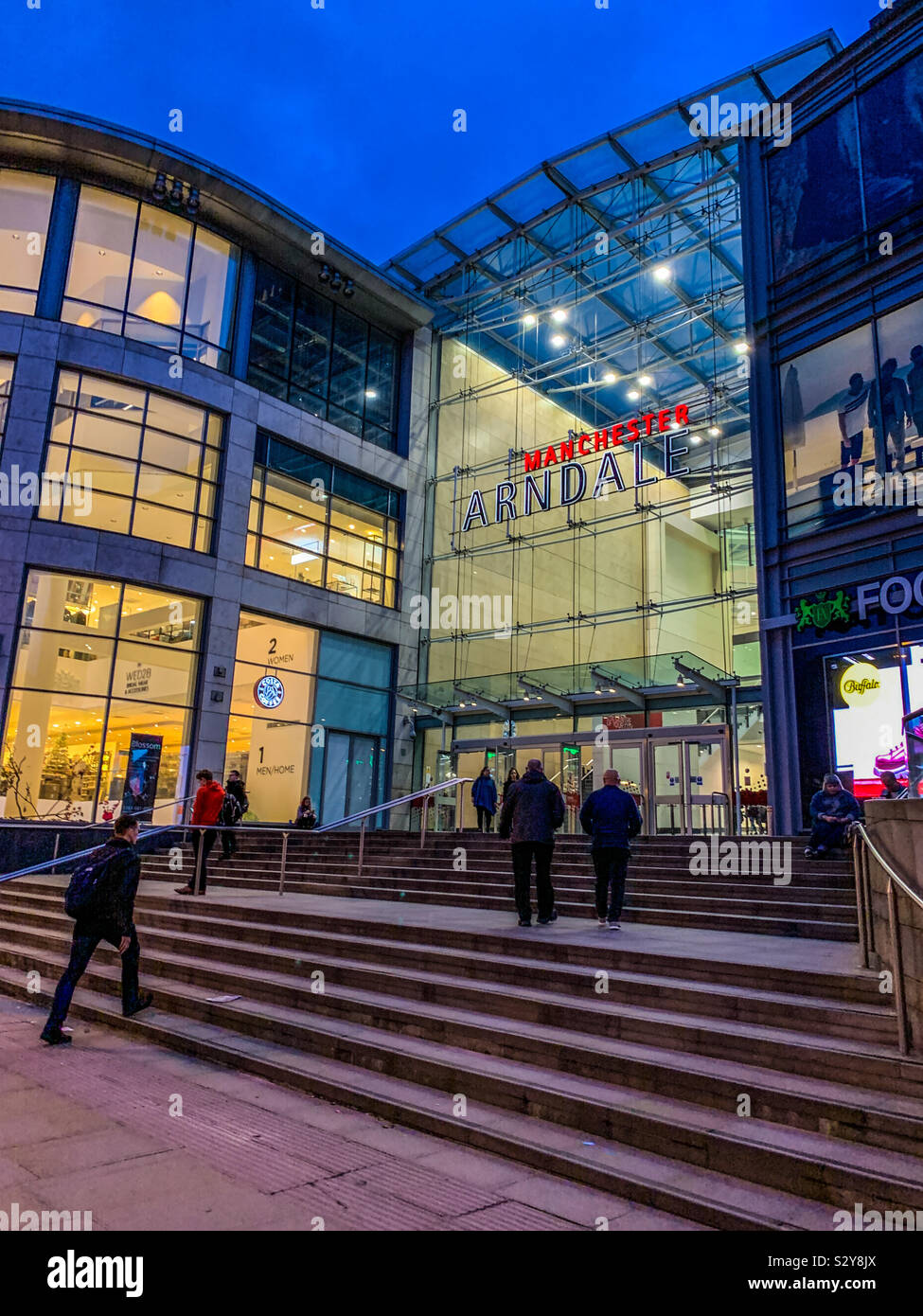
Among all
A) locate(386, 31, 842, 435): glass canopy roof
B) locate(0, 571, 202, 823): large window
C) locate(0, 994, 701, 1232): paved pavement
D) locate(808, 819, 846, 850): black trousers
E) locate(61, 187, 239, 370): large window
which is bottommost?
locate(0, 994, 701, 1232): paved pavement

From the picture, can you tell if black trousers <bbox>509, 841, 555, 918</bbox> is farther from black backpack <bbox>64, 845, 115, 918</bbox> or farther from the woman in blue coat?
the woman in blue coat

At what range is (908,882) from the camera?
16.4 feet

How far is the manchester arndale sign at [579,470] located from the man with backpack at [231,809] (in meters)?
11.9

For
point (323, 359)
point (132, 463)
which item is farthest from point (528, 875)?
point (323, 359)

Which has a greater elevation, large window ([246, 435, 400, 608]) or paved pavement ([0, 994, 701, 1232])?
large window ([246, 435, 400, 608])

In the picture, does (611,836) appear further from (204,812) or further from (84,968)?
(204,812)

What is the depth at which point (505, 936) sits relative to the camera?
7.14 meters

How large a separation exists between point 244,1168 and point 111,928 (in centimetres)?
318

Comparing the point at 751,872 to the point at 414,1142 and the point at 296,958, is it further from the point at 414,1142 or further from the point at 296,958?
the point at 414,1142

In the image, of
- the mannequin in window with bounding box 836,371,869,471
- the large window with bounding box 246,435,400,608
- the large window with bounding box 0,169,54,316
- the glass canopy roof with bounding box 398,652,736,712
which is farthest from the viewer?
the large window with bounding box 246,435,400,608

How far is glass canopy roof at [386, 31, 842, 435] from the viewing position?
21250 millimetres

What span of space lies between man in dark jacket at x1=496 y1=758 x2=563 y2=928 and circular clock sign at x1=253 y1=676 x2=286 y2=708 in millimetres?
14061

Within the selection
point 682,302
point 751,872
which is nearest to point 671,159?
point 682,302

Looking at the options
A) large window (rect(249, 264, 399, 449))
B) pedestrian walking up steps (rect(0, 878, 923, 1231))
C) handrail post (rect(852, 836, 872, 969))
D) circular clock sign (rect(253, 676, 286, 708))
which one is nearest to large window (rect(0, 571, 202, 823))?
circular clock sign (rect(253, 676, 286, 708))
